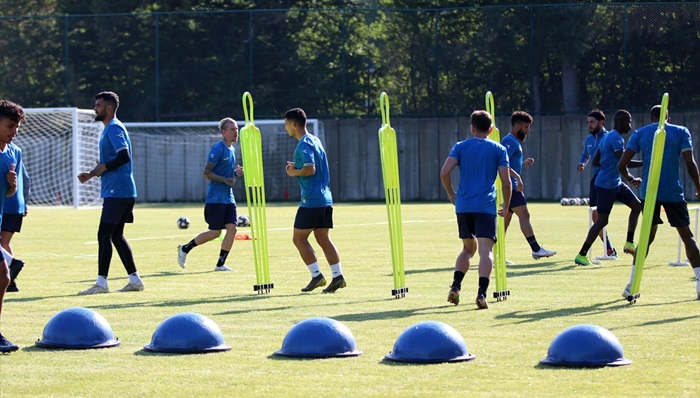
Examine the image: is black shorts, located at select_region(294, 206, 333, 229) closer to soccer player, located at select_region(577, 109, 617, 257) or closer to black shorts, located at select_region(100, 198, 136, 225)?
black shorts, located at select_region(100, 198, 136, 225)

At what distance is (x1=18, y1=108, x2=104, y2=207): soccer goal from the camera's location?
40062 millimetres

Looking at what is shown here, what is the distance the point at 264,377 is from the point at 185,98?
3740cm

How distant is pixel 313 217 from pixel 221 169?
140 inches

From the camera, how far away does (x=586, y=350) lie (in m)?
8.32

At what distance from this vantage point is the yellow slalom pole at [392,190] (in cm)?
1247

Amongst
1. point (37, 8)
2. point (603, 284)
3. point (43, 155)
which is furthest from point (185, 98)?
point (603, 284)

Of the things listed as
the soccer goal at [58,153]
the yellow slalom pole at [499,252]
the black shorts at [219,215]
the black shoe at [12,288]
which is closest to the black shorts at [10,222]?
the black shoe at [12,288]

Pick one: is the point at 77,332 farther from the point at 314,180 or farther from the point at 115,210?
the point at 314,180

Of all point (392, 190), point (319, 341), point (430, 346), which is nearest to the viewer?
point (430, 346)

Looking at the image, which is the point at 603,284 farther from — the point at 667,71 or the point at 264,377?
the point at 667,71

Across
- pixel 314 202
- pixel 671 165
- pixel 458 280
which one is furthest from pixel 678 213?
pixel 314 202

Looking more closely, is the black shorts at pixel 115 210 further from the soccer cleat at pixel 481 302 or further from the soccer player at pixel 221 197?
the soccer cleat at pixel 481 302

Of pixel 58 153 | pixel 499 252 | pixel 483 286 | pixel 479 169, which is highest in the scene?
pixel 58 153

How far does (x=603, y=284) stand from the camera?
14.1 m
